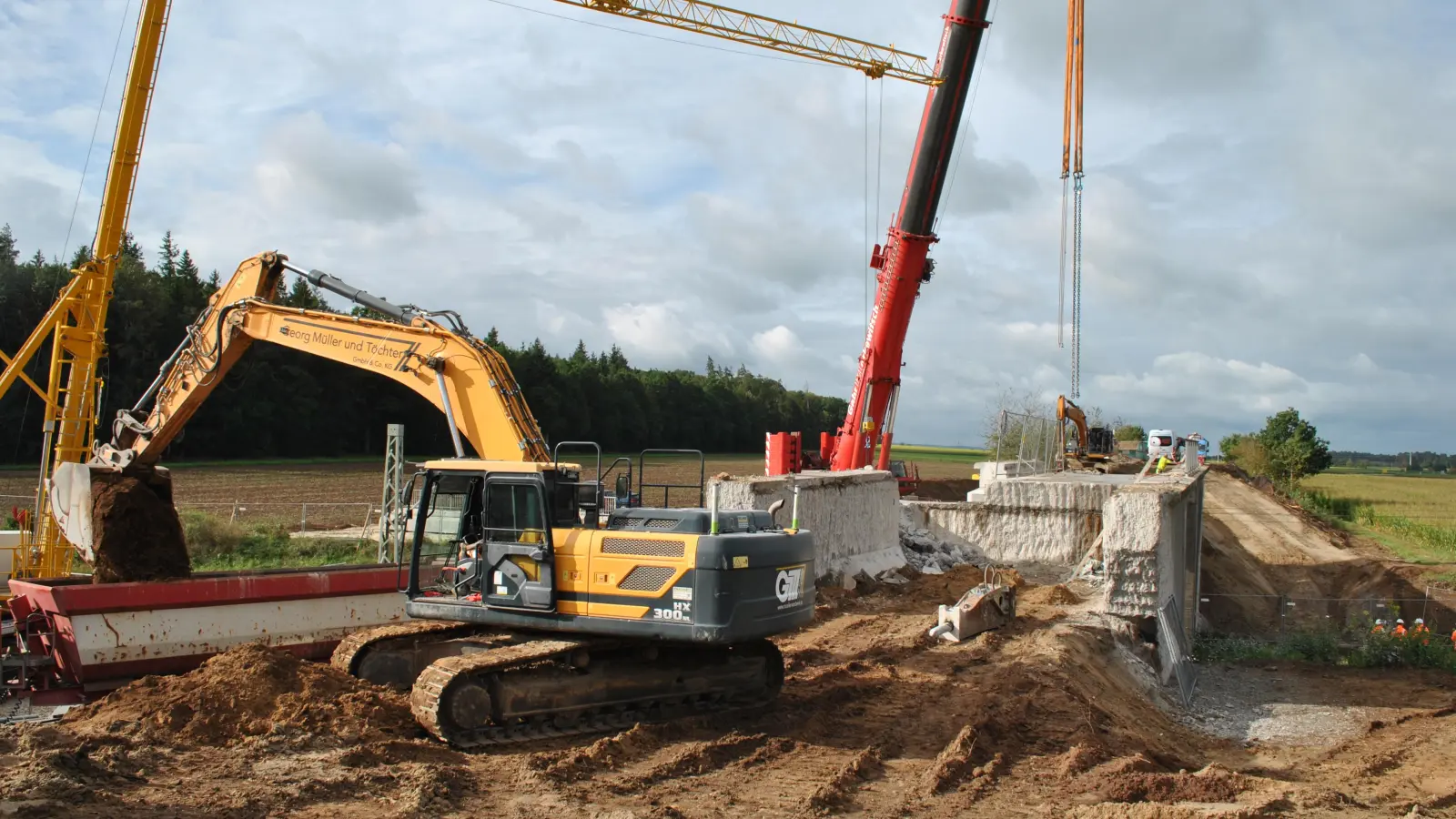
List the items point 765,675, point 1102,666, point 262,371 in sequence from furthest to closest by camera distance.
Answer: point 262,371
point 1102,666
point 765,675

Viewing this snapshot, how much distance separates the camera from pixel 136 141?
575 inches

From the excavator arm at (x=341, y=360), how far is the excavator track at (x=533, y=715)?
2.08 m

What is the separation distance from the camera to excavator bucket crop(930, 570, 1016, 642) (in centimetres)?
1334

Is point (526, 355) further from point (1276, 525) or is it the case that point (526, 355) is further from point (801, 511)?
point (801, 511)

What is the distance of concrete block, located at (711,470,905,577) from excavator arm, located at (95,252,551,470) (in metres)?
4.56

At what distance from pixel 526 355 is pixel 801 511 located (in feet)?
194

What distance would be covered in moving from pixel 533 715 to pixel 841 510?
8.90 metres

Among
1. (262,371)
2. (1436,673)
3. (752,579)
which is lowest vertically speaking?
(1436,673)

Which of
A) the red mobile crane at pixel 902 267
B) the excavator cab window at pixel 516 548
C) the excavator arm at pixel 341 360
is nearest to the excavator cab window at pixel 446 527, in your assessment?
the excavator cab window at pixel 516 548

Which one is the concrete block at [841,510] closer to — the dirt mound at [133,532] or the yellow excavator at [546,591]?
the yellow excavator at [546,591]

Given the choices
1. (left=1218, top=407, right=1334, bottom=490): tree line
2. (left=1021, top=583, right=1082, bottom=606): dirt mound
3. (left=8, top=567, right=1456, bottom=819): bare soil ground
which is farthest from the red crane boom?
(left=1218, top=407, right=1334, bottom=490): tree line

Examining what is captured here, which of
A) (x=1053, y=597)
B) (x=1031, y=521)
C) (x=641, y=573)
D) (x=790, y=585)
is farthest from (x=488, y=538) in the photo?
(x=1031, y=521)

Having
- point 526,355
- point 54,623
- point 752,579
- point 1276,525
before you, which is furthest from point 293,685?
point 526,355

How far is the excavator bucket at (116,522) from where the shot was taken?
40.6ft
